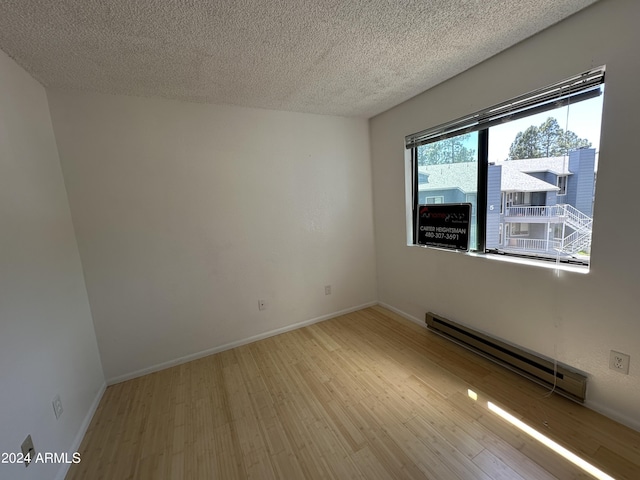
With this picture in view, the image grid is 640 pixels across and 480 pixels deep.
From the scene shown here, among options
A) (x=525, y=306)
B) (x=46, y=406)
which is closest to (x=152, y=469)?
(x=46, y=406)

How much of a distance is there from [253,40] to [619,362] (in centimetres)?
289

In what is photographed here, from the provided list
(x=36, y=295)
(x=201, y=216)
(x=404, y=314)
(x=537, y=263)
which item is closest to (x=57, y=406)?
(x=36, y=295)

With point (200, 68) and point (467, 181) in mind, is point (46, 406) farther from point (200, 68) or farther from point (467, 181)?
point (467, 181)

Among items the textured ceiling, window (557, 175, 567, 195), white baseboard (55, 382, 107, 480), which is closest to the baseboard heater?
window (557, 175, 567, 195)

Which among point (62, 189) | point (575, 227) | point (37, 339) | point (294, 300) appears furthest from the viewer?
point (294, 300)

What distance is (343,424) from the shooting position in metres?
1.63

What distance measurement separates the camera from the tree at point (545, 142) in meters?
1.62

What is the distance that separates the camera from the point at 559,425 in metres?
1.51

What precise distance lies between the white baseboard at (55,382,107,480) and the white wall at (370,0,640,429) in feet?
9.79

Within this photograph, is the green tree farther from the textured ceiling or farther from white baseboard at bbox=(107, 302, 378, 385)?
white baseboard at bbox=(107, 302, 378, 385)

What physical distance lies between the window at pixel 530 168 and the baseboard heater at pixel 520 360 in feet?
2.39

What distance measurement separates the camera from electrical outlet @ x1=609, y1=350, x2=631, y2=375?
146cm

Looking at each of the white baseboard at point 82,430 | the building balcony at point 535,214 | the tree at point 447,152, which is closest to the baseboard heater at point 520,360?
the building balcony at point 535,214

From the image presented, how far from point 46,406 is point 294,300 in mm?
1978
